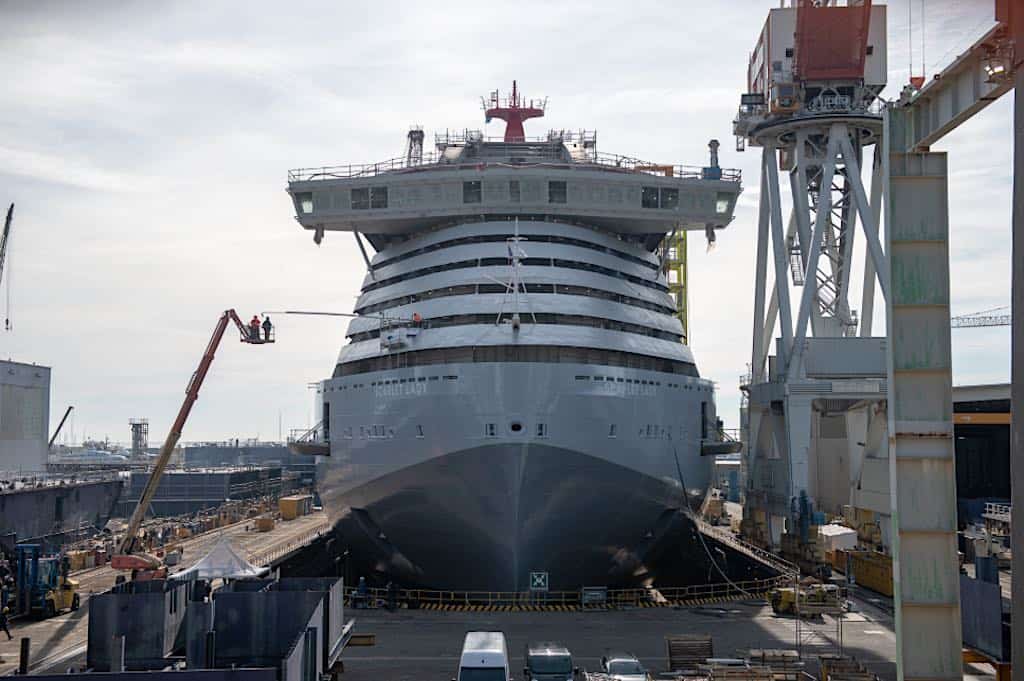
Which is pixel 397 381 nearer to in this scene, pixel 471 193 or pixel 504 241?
pixel 504 241

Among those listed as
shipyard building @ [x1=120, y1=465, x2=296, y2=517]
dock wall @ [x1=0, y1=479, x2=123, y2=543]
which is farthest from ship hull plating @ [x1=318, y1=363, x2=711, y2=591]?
shipyard building @ [x1=120, y1=465, x2=296, y2=517]

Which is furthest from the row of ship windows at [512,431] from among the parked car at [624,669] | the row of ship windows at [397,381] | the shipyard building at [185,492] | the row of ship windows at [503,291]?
the shipyard building at [185,492]

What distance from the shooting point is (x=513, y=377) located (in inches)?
1056

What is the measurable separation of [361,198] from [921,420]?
956 inches

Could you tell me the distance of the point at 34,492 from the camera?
4981 centimetres

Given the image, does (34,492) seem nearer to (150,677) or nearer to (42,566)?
(42,566)

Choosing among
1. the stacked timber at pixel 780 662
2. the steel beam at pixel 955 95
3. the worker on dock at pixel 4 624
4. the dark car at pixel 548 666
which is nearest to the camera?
the steel beam at pixel 955 95

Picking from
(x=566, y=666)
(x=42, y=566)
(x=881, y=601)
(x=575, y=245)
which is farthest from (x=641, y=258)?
(x=42, y=566)

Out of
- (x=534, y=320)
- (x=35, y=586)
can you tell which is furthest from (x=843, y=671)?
(x=35, y=586)

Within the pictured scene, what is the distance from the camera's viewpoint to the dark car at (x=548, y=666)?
19.5 meters

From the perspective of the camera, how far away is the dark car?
19.5 metres

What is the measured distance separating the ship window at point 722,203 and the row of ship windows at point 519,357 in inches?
301

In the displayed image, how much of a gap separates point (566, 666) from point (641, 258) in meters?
19.3

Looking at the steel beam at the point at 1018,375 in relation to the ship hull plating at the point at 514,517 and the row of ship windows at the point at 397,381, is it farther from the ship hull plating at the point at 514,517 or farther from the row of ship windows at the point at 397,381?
the row of ship windows at the point at 397,381
